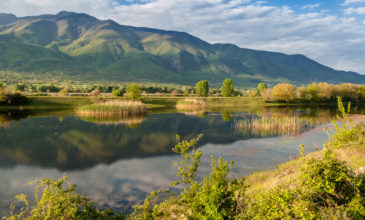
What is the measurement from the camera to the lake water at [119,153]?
18141mm

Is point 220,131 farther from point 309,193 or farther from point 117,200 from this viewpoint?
point 309,193

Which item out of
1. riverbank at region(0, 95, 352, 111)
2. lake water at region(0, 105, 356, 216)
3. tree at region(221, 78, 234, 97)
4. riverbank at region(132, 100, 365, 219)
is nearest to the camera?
riverbank at region(132, 100, 365, 219)

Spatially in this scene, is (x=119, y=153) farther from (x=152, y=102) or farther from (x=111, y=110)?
(x=152, y=102)

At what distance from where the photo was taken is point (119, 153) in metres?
28.0

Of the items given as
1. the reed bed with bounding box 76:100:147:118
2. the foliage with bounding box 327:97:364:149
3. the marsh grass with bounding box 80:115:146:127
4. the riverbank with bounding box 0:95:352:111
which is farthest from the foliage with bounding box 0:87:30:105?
the foliage with bounding box 327:97:364:149

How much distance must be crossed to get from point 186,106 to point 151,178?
217 feet

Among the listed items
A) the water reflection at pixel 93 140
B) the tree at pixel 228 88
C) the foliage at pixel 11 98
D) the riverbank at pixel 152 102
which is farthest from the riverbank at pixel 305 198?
the tree at pixel 228 88

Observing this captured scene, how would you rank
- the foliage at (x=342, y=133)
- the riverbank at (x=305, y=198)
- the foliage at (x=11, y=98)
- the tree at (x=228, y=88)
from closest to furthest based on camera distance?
the riverbank at (x=305, y=198), the foliage at (x=342, y=133), the foliage at (x=11, y=98), the tree at (x=228, y=88)

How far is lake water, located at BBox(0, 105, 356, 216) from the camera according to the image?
18141mm

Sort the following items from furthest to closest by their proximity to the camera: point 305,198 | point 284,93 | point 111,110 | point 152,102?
point 284,93, point 152,102, point 111,110, point 305,198

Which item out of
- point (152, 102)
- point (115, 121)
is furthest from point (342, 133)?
point (152, 102)

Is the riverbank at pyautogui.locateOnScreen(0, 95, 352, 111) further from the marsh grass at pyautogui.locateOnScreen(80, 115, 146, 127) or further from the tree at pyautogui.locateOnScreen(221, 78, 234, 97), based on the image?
the marsh grass at pyautogui.locateOnScreen(80, 115, 146, 127)

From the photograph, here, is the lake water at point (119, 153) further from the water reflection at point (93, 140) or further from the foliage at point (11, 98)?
the foliage at point (11, 98)

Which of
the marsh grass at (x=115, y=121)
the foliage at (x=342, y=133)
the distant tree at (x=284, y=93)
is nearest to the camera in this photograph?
the foliage at (x=342, y=133)
